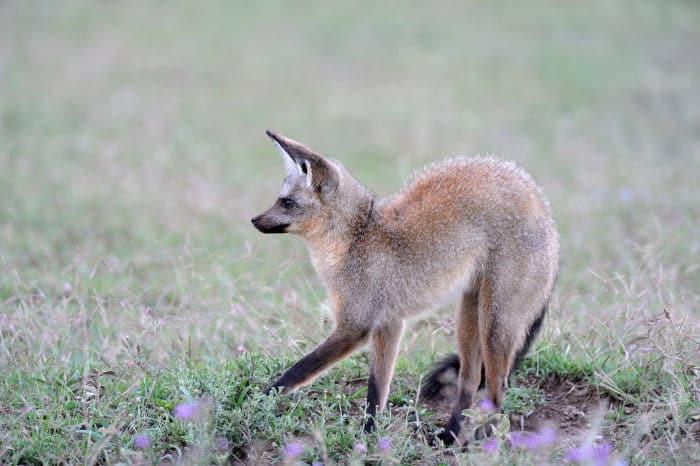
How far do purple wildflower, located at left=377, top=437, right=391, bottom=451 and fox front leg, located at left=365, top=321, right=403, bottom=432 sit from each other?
0.47 m

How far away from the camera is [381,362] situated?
5.00m

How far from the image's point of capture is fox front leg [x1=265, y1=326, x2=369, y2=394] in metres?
4.73

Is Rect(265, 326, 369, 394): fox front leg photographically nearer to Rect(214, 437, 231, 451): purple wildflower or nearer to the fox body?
the fox body

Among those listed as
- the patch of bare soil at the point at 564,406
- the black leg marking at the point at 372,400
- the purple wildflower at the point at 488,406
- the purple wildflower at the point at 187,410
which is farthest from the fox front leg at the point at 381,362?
the purple wildflower at the point at 187,410

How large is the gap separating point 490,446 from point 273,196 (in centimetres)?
667

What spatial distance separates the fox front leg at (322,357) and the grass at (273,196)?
0.22 m

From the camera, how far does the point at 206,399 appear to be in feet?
14.8

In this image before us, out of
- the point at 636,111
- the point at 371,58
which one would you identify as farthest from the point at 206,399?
the point at 371,58

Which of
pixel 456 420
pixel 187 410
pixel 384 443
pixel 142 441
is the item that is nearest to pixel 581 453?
pixel 384 443

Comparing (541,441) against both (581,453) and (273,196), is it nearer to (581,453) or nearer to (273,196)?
(581,453)

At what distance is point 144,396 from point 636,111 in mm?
11392

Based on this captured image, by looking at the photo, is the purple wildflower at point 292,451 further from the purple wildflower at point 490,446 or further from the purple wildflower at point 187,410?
the purple wildflower at point 490,446

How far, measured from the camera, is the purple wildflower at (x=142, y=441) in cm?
429

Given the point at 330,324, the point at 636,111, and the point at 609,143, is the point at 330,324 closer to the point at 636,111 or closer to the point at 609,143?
the point at 609,143
